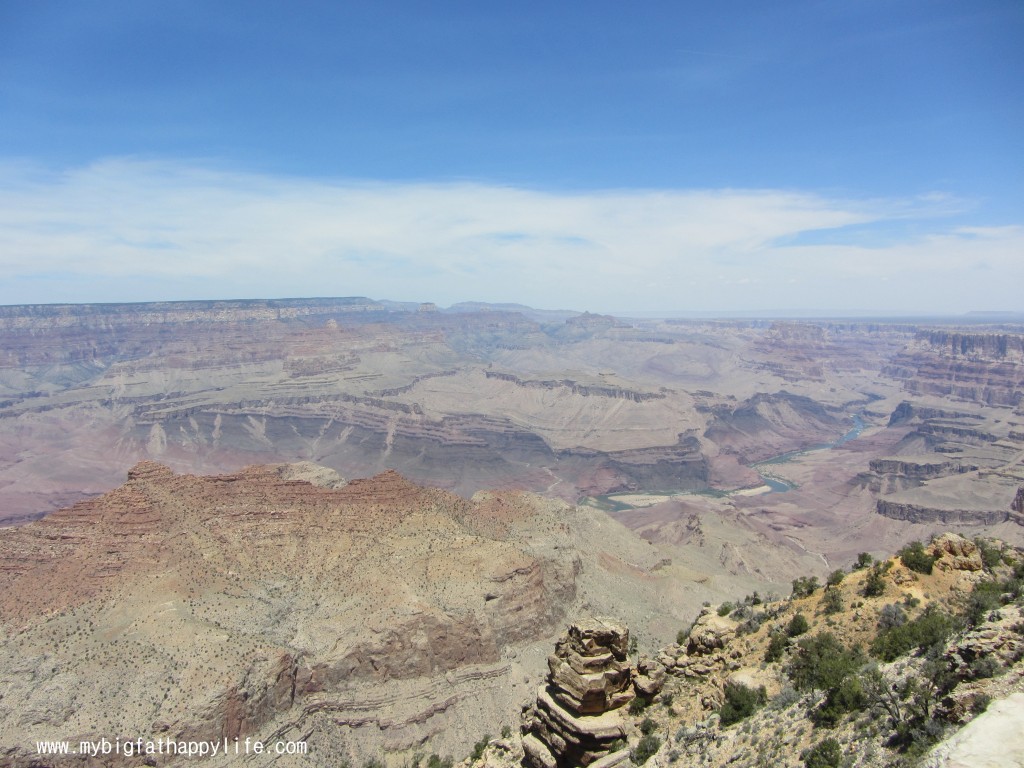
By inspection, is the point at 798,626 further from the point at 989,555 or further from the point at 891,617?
the point at 989,555

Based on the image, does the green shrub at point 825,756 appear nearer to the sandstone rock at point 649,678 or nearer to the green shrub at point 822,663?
the green shrub at point 822,663

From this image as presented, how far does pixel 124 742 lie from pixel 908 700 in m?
40.8

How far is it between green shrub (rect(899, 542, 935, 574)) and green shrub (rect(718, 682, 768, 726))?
804 centimetres

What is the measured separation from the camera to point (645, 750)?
2123cm

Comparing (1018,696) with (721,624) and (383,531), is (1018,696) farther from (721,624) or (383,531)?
(383,531)

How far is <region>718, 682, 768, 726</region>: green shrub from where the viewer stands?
68.5ft

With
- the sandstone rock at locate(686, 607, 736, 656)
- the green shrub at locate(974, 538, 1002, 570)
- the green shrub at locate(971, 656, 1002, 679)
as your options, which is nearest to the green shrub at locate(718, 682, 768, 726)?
the sandstone rock at locate(686, 607, 736, 656)

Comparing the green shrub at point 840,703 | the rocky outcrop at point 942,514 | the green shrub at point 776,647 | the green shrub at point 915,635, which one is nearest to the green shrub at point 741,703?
the green shrub at point 776,647

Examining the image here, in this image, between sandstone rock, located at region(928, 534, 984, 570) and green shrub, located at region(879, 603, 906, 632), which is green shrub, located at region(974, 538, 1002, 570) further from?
green shrub, located at region(879, 603, 906, 632)

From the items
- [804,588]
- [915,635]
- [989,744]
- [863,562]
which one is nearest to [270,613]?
[804,588]

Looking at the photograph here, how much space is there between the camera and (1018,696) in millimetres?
12500

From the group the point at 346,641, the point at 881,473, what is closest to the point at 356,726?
the point at 346,641

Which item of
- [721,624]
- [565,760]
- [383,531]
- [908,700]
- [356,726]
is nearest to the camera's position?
[908,700]

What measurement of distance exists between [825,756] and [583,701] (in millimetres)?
9294
